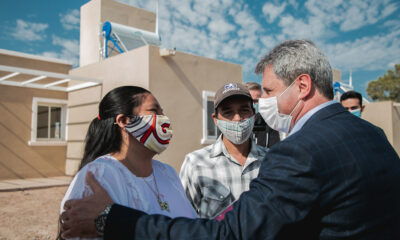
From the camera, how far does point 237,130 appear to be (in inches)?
91.7

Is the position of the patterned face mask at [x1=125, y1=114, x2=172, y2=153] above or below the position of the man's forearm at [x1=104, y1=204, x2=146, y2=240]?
above

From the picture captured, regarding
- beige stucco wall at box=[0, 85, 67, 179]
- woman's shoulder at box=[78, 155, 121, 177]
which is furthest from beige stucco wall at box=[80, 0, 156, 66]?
woman's shoulder at box=[78, 155, 121, 177]

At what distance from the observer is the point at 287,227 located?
1121mm

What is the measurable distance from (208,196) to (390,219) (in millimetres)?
1171

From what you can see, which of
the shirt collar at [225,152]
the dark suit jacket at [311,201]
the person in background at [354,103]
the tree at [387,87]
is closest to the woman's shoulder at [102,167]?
the dark suit jacket at [311,201]

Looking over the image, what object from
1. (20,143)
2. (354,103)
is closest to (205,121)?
(354,103)

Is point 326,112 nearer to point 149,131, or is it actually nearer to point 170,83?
point 149,131

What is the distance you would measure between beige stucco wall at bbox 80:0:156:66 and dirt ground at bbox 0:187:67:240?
740 centimetres

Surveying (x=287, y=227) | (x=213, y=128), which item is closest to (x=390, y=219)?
(x=287, y=227)

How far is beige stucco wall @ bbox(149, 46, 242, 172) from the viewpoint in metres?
7.79

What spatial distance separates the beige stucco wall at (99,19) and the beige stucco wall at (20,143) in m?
4.47

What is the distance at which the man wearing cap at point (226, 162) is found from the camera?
2.16 meters

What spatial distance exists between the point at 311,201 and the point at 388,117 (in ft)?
39.6

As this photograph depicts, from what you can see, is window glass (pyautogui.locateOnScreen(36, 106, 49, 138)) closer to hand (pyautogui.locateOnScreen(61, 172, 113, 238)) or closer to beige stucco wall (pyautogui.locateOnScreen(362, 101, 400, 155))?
hand (pyautogui.locateOnScreen(61, 172, 113, 238))
